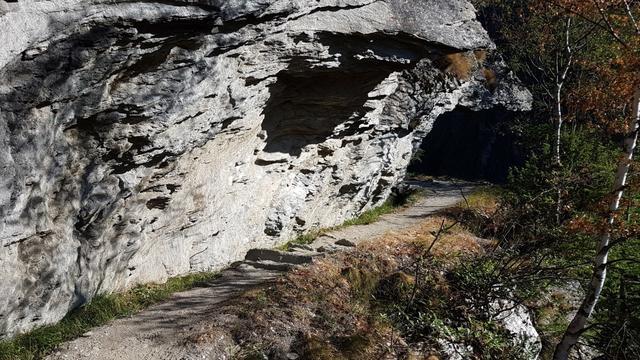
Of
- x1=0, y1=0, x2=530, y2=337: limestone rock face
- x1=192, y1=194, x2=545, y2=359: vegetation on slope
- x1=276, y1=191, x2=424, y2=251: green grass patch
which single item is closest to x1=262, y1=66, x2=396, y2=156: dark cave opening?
x1=0, y1=0, x2=530, y2=337: limestone rock face

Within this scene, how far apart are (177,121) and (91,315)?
12.2ft

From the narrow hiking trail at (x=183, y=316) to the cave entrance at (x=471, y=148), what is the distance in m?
27.8

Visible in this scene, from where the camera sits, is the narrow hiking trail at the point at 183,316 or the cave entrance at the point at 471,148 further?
the cave entrance at the point at 471,148

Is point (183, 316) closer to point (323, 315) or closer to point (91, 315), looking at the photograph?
point (91, 315)

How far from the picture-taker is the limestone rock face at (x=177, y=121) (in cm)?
764

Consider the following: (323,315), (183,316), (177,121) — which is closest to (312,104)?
(177,121)

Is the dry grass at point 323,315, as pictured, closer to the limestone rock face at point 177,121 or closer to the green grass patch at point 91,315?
the green grass patch at point 91,315

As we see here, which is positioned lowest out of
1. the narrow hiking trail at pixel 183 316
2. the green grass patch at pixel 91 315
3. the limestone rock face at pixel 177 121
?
the narrow hiking trail at pixel 183 316

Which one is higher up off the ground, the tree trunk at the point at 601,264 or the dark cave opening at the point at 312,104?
the dark cave opening at the point at 312,104

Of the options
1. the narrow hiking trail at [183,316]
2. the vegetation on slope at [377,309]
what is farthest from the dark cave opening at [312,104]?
the vegetation on slope at [377,309]

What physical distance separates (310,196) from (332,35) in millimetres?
6304

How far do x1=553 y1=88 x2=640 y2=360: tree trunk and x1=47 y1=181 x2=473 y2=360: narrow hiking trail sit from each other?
559 centimetres

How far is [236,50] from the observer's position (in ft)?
34.9

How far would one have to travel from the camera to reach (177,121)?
10.2m
